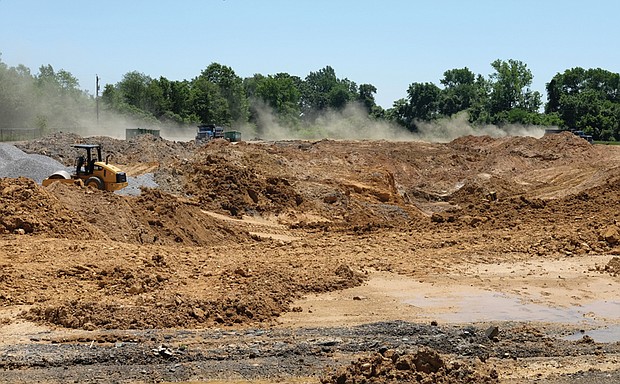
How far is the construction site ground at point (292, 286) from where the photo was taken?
10094mm

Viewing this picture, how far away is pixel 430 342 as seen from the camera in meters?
11.1

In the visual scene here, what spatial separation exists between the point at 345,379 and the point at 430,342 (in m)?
2.19

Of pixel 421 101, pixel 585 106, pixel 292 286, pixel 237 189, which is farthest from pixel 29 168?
pixel 421 101

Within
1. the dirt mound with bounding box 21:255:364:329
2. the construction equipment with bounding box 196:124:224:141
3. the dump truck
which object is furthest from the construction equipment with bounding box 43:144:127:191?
the dump truck

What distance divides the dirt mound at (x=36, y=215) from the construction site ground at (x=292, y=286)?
1.9 inches

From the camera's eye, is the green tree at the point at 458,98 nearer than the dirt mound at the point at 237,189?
No

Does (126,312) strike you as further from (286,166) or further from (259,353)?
(286,166)

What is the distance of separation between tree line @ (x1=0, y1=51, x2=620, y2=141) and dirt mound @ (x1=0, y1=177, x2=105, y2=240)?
5434cm

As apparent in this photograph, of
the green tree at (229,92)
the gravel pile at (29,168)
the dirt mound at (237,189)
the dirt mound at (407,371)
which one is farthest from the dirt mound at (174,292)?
the green tree at (229,92)

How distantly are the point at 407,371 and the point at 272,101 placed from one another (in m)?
97.5

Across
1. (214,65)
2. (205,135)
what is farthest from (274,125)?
(205,135)

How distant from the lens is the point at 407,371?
9273 millimetres

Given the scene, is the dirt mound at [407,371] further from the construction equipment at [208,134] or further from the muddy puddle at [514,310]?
the construction equipment at [208,134]

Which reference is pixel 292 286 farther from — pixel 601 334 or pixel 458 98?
pixel 458 98
